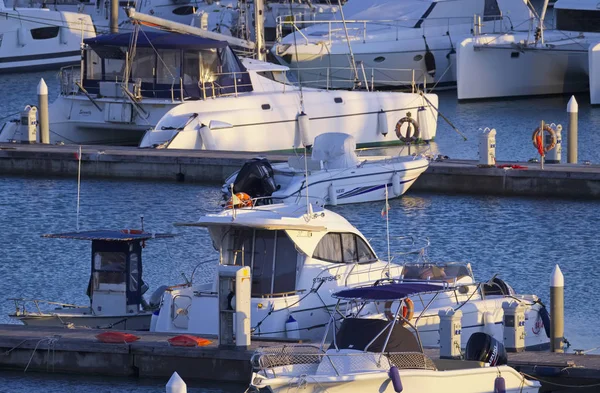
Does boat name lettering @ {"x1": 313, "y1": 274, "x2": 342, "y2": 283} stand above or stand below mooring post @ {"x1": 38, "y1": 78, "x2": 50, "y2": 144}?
below

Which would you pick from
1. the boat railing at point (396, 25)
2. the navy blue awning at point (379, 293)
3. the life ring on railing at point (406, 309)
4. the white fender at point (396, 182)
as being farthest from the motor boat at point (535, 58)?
the navy blue awning at point (379, 293)

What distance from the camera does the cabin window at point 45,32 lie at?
197 feet

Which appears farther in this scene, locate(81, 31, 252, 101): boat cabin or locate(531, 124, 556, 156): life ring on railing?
locate(81, 31, 252, 101): boat cabin

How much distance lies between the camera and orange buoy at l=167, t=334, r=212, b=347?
19.7 m

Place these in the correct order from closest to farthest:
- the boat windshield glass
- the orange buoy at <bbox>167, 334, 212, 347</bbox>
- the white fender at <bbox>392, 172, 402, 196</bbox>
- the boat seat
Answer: the orange buoy at <bbox>167, 334, 212, 347</bbox> → the boat windshield glass → the boat seat → the white fender at <bbox>392, 172, 402, 196</bbox>

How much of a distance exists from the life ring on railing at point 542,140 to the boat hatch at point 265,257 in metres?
13.1

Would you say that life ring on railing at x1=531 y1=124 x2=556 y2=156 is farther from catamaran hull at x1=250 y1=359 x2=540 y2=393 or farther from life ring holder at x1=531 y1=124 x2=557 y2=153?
catamaran hull at x1=250 y1=359 x2=540 y2=393

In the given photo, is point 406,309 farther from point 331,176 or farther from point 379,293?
point 331,176

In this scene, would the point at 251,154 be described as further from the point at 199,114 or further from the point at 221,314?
the point at 221,314

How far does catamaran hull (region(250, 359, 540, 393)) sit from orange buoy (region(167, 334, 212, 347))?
113 inches

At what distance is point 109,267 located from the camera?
22.3 metres

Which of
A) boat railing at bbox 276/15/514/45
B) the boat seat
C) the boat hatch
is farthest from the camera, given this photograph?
boat railing at bbox 276/15/514/45

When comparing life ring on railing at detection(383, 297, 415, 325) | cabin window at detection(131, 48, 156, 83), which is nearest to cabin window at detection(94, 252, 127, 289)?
life ring on railing at detection(383, 297, 415, 325)

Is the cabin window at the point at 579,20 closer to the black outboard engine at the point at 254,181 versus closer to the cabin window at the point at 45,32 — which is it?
the cabin window at the point at 45,32
